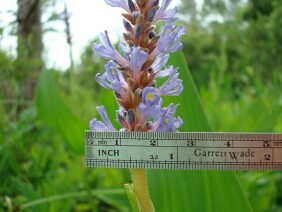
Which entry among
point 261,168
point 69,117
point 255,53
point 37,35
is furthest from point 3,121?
point 255,53

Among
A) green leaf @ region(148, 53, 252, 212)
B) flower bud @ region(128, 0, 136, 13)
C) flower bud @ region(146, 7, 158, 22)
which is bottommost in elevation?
green leaf @ region(148, 53, 252, 212)

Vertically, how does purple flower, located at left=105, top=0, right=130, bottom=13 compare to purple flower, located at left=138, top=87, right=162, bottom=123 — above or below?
above

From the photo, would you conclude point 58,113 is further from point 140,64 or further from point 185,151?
point 140,64

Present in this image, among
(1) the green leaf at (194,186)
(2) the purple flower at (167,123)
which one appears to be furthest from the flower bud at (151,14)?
(1) the green leaf at (194,186)

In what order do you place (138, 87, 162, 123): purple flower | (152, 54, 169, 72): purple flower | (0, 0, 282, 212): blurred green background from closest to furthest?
(138, 87, 162, 123): purple flower → (152, 54, 169, 72): purple flower → (0, 0, 282, 212): blurred green background

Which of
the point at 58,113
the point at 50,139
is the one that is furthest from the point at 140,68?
the point at 50,139

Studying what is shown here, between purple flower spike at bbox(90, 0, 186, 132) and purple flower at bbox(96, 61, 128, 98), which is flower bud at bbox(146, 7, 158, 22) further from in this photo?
purple flower at bbox(96, 61, 128, 98)

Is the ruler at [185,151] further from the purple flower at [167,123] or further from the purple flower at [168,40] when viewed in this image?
the purple flower at [168,40]

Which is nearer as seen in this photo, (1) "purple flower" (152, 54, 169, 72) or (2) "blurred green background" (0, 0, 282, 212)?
(1) "purple flower" (152, 54, 169, 72)

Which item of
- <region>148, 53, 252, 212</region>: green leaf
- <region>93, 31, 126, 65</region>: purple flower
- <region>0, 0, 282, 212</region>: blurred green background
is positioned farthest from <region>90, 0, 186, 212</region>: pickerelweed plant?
<region>0, 0, 282, 212</region>: blurred green background
